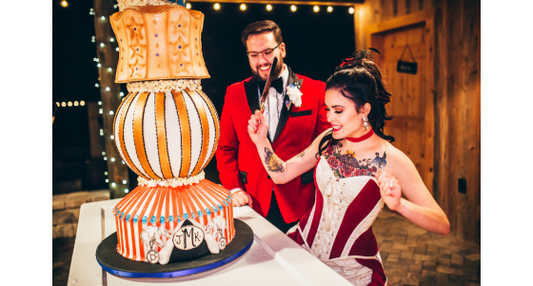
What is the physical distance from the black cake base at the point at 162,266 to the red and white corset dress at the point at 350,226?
339 mm

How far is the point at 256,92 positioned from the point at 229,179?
53 cm

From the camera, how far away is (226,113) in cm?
210

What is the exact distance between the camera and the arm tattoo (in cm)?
161

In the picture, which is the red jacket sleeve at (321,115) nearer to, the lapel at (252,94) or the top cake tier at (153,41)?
the lapel at (252,94)

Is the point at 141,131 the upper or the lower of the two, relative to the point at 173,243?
upper

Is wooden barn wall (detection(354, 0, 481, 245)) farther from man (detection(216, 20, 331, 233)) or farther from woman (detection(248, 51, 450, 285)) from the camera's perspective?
woman (detection(248, 51, 450, 285))

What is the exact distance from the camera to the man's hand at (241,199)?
1.85 m

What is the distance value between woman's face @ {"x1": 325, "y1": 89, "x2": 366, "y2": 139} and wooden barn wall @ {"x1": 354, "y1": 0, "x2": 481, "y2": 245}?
2.23 meters

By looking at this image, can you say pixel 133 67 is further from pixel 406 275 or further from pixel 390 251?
pixel 390 251

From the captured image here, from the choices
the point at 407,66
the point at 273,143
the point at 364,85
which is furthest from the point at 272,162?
the point at 407,66

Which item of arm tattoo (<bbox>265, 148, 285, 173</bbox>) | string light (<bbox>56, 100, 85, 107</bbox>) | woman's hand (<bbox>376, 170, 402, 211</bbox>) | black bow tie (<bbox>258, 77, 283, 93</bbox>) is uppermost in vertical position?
string light (<bbox>56, 100, 85, 107</bbox>)

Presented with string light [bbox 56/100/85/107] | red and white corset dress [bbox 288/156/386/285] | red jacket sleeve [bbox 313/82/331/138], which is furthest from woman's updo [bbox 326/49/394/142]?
string light [bbox 56/100/85/107]

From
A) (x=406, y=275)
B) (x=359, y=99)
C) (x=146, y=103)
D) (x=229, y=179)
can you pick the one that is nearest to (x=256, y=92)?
(x=229, y=179)
